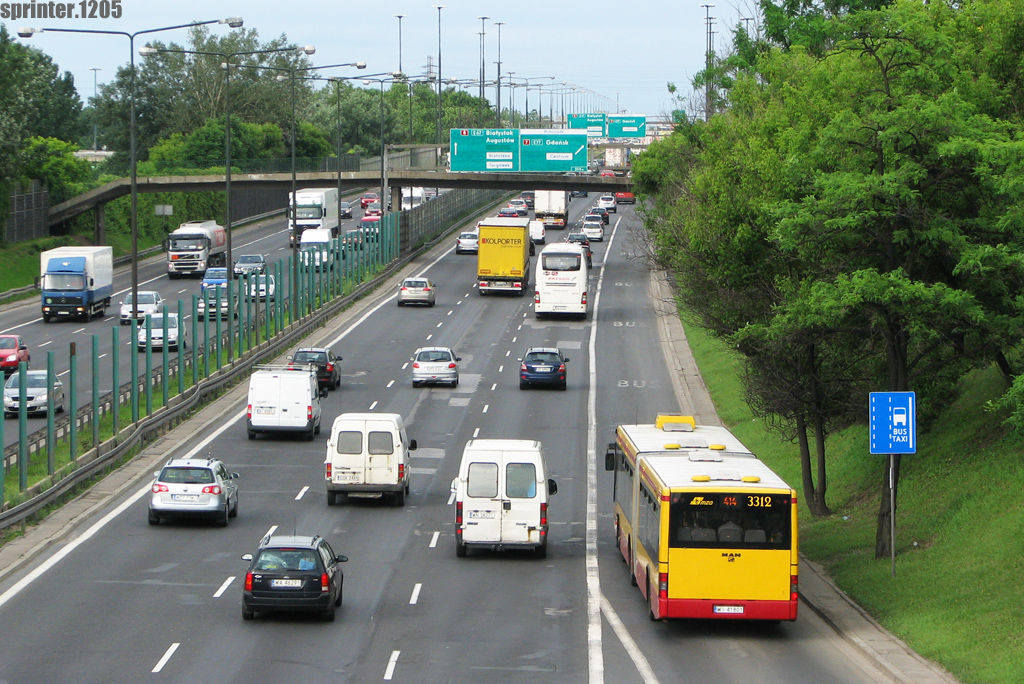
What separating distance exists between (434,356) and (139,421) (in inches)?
561

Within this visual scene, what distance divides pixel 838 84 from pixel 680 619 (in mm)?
10490

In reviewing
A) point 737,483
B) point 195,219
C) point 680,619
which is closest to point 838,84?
point 737,483

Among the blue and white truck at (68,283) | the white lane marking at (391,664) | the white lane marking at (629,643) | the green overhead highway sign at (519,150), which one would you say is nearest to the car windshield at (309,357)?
the blue and white truck at (68,283)

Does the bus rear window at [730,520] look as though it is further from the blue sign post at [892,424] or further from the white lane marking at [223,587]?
the white lane marking at [223,587]

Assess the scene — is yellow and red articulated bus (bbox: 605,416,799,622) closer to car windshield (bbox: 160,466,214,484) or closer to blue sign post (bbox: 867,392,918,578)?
blue sign post (bbox: 867,392,918,578)

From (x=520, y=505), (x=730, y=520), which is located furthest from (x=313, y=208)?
(x=730, y=520)

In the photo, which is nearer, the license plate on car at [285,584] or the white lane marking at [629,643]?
the white lane marking at [629,643]

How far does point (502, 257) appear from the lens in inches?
3044

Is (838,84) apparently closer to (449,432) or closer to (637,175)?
(449,432)

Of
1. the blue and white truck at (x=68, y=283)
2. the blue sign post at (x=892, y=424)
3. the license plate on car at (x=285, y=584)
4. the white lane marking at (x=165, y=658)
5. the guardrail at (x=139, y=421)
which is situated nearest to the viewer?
the white lane marking at (x=165, y=658)

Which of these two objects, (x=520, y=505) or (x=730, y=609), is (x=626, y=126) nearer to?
(x=520, y=505)

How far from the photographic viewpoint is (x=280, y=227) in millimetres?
123750

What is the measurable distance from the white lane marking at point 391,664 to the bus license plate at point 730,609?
4.89m

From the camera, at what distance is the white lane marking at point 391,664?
1895 centimetres
